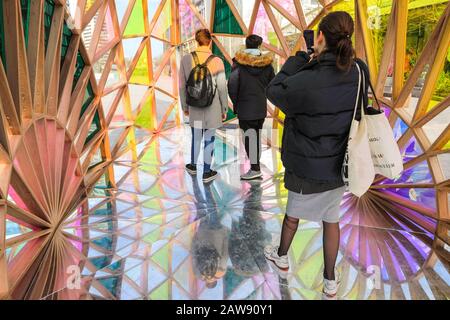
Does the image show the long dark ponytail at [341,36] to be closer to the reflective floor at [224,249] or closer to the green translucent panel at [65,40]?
the reflective floor at [224,249]

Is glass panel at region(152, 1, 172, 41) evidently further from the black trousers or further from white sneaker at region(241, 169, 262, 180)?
white sneaker at region(241, 169, 262, 180)

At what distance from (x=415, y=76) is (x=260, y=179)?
9.70ft

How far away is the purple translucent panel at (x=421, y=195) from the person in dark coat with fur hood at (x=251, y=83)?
2.43m

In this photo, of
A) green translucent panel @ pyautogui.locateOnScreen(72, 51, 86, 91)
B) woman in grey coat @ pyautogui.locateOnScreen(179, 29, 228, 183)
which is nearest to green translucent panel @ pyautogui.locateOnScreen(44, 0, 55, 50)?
green translucent panel @ pyautogui.locateOnScreen(72, 51, 86, 91)

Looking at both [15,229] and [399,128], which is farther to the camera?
[399,128]

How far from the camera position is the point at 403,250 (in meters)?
4.40

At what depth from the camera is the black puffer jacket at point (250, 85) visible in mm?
6168

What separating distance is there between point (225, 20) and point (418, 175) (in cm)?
648

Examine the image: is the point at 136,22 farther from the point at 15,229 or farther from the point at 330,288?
the point at 330,288

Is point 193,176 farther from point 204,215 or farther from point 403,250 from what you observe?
point 403,250

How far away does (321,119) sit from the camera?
9.91ft

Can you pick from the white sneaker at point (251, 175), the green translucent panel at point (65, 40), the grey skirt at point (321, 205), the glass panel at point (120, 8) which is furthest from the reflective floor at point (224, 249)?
the glass panel at point (120, 8)

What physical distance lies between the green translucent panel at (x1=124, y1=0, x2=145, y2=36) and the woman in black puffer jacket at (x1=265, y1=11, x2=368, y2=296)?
22.0ft

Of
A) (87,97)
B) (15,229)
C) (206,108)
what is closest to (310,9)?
(206,108)
